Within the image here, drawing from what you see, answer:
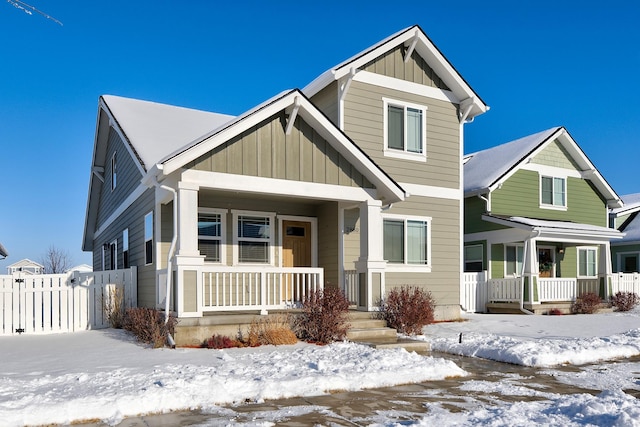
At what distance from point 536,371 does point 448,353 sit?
2218 mm

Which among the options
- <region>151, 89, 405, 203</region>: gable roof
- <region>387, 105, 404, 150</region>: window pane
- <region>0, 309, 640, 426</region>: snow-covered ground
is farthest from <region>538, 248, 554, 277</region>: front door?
<region>151, 89, 405, 203</region>: gable roof

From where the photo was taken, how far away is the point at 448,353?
10969 mm

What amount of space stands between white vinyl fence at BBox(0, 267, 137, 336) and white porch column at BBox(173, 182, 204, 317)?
435 cm

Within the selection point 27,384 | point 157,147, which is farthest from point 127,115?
point 27,384

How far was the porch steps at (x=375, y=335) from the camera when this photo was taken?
10.7 meters

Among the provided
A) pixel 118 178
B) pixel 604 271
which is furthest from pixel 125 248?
pixel 604 271

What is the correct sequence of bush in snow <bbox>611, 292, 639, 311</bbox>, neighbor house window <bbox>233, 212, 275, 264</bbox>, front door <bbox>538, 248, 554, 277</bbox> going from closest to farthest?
neighbor house window <bbox>233, 212, 275, 264</bbox> < bush in snow <bbox>611, 292, 639, 311</bbox> < front door <bbox>538, 248, 554, 277</bbox>

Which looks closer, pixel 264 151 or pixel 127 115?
pixel 264 151

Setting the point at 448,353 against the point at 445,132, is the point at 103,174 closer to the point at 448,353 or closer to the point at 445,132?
the point at 445,132

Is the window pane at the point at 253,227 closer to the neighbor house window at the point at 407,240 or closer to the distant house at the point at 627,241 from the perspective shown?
the neighbor house window at the point at 407,240

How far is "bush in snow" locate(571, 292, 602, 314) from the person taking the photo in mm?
18891

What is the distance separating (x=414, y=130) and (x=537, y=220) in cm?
725

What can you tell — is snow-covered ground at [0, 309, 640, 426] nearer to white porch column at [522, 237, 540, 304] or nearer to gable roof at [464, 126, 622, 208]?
white porch column at [522, 237, 540, 304]

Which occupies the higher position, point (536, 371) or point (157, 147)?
point (157, 147)
